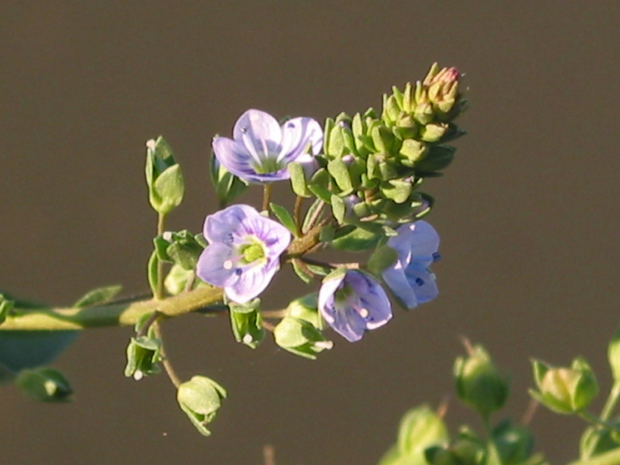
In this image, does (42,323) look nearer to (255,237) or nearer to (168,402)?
(255,237)

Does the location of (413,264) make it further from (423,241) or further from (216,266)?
(216,266)

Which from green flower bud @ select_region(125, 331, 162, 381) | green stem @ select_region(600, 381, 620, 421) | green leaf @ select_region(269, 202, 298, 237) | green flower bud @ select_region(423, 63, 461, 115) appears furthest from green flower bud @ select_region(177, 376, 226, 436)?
green stem @ select_region(600, 381, 620, 421)

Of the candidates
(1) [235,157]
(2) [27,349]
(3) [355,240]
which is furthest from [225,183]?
(2) [27,349]

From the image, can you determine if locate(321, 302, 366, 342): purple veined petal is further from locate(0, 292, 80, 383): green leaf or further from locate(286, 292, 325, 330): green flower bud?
locate(0, 292, 80, 383): green leaf

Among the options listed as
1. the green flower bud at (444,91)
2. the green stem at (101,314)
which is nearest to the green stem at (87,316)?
the green stem at (101,314)

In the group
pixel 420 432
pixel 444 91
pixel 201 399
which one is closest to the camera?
pixel 444 91

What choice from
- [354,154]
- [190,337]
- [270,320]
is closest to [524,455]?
[270,320]
